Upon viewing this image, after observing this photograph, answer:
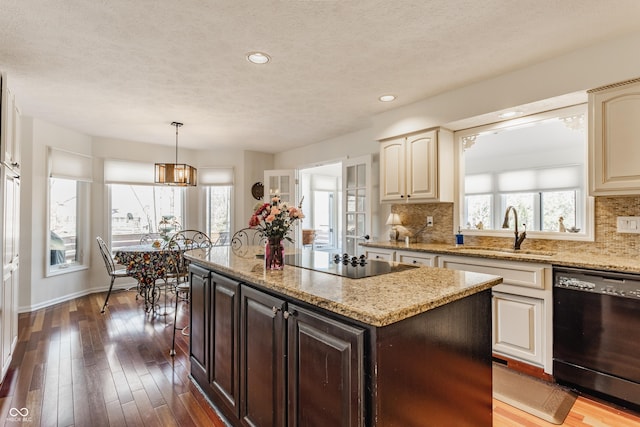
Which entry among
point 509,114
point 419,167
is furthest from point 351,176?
point 509,114

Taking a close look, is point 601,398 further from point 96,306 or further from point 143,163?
point 143,163

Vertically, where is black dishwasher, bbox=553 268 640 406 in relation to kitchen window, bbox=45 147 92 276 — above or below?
below

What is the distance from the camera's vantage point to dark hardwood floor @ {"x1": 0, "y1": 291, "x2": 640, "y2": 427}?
193 cm

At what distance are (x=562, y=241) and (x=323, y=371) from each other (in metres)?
2.58

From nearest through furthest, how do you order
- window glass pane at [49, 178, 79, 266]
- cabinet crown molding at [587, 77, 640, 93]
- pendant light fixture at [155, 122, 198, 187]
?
cabinet crown molding at [587, 77, 640, 93]
pendant light fixture at [155, 122, 198, 187]
window glass pane at [49, 178, 79, 266]

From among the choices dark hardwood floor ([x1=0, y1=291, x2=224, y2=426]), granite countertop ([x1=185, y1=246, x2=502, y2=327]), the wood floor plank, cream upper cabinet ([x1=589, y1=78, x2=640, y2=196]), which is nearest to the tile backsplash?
cream upper cabinet ([x1=589, y1=78, x2=640, y2=196])

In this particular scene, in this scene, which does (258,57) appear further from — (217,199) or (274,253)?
(217,199)

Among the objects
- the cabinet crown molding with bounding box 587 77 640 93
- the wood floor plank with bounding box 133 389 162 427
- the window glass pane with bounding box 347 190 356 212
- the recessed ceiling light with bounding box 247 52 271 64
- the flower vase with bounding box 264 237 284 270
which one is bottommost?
the wood floor plank with bounding box 133 389 162 427

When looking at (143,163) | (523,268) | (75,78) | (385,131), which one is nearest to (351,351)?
(523,268)

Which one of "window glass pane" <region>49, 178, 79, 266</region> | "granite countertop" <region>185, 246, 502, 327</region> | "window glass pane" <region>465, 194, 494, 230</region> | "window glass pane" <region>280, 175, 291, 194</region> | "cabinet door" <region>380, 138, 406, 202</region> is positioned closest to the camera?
"granite countertop" <region>185, 246, 502, 327</region>

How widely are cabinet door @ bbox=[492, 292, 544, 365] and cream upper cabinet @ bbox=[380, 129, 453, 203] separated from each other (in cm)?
120

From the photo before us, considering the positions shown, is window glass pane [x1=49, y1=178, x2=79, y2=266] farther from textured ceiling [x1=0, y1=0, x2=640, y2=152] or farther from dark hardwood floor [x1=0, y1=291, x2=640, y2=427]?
textured ceiling [x1=0, y1=0, x2=640, y2=152]

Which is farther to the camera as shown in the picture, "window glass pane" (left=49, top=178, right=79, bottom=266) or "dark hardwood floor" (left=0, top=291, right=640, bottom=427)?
"window glass pane" (left=49, top=178, right=79, bottom=266)

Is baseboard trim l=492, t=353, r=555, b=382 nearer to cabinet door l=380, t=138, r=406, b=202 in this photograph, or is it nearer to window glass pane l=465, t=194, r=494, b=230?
window glass pane l=465, t=194, r=494, b=230
